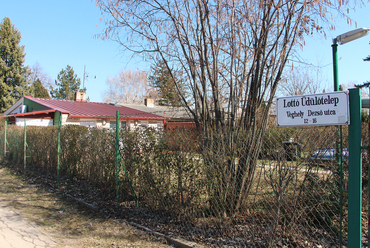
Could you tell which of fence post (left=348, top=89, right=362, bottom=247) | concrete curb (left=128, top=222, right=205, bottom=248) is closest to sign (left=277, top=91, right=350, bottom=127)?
fence post (left=348, top=89, right=362, bottom=247)

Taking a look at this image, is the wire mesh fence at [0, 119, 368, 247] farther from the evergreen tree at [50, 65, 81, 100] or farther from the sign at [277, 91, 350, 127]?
the evergreen tree at [50, 65, 81, 100]

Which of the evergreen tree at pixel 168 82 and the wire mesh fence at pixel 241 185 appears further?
the evergreen tree at pixel 168 82

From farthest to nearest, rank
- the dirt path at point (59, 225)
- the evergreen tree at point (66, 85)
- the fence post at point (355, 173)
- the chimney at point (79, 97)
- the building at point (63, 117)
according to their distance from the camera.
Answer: the evergreen tree at point (66, 85), the chimney at point (79, 97), the building at point (63, 117), the dirt path at point (59, 225), the fence post at point (355, 173)

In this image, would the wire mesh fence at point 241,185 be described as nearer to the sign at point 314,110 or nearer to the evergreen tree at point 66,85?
the sign at point 314,110

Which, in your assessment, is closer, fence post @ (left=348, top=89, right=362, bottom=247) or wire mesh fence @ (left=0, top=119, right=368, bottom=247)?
fence post @ (left=348, top=89, right=362, bottom=247)

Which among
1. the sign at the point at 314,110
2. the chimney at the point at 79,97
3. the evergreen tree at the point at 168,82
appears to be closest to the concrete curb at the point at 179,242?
the sign at the point at 314,110

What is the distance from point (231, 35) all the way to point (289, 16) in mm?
1055

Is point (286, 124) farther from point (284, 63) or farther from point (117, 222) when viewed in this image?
point (117, 222)

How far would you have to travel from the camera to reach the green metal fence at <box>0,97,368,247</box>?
350 centimetres

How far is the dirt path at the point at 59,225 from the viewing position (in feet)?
14.3

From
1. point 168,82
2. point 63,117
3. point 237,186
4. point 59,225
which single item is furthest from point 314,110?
point 63,117

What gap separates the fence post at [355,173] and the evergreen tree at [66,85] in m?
55.9

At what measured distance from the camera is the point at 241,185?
4.36 m

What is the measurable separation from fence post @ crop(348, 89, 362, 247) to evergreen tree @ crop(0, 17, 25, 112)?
138 ft
